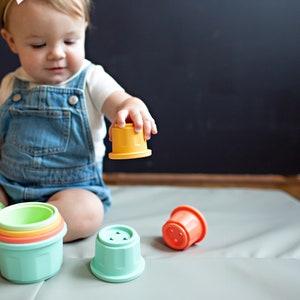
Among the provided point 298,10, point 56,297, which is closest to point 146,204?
point 56,297

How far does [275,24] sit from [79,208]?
0.75m

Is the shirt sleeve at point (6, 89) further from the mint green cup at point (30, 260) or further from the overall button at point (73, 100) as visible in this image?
the mint green cup at point (30, 260)

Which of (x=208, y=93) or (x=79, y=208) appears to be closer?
(x=79, y=208)

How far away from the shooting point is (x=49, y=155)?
804mm

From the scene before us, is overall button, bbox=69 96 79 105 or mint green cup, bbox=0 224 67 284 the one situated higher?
overall button, bbox=69 96 79 105

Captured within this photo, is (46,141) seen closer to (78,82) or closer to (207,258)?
(78,82)

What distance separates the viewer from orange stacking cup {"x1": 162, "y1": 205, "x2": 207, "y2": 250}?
0.71 metres

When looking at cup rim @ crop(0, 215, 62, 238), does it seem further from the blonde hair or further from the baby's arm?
the blonde hair

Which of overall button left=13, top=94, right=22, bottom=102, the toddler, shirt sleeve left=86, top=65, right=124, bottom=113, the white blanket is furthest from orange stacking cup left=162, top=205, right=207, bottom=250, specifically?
overall button left=13, top=94, right=22, bottom=102

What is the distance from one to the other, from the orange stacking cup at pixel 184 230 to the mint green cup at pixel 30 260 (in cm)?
21

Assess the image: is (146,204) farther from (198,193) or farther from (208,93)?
(208,93)

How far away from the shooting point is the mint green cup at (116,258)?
619 millimetres

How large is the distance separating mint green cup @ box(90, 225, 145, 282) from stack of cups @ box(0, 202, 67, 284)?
2.6 inches

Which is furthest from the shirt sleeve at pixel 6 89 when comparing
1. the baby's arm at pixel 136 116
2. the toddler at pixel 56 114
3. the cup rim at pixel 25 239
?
the cup rim at pixel 25 239
